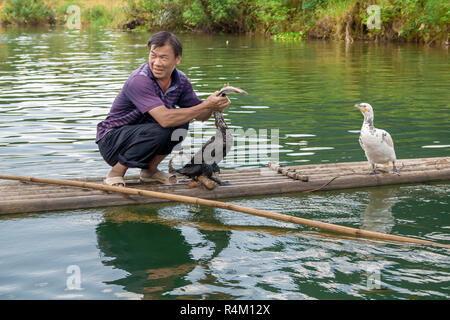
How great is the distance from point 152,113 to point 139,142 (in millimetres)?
270

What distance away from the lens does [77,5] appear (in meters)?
42.8

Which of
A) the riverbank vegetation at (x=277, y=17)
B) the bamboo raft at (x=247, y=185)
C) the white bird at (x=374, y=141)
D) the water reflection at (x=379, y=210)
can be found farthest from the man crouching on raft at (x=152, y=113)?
→ the riverbank vegetation at (x=277, y=17)

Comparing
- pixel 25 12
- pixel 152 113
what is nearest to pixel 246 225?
pixel 152 113

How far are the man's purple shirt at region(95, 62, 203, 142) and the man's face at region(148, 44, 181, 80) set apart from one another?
0.08 metres

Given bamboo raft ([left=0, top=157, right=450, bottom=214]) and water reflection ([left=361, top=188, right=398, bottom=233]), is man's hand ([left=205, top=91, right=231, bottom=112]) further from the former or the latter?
water reflection ([left=361, top=188, right=398, bottom=233])

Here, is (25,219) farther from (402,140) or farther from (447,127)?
(447,127)

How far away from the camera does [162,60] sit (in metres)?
4.56

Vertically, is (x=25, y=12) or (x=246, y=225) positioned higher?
(x=25, y=12)

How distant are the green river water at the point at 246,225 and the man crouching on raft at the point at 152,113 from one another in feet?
1.27

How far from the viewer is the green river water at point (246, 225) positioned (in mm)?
3473

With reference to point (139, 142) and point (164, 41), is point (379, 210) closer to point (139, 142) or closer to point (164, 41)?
point (139, 142)

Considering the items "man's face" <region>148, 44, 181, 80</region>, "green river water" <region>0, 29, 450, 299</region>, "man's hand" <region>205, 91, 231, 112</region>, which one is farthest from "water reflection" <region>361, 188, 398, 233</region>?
"man's face" <region>148, 44, 181, 80</region>

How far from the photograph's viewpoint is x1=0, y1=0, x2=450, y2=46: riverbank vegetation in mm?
19188

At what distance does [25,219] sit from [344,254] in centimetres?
230
